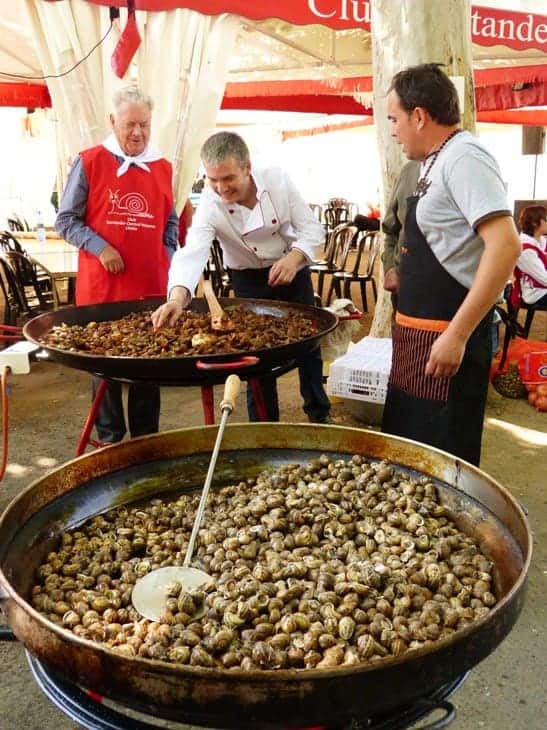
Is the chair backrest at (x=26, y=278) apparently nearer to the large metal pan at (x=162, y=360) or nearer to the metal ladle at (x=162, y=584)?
the large metal pan at (x=162, y=360)

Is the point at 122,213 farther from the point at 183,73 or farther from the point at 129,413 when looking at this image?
the point at 183,73

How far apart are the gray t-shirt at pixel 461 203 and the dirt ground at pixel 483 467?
1404 millimetres

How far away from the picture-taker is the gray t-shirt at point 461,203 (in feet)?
6.36

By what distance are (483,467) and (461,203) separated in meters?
2.38

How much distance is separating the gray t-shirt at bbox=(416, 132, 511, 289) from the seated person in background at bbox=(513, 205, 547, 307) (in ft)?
13.5

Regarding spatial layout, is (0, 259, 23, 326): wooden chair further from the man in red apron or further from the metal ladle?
the metal ladle

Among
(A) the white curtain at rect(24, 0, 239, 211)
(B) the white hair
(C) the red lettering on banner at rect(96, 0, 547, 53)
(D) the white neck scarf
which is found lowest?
(D) the white neck scarf

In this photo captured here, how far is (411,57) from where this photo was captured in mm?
3910

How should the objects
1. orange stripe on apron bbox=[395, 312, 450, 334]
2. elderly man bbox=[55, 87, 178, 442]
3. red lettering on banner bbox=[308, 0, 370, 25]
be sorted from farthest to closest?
red lettering on banner bbox=[308, 0, 370, 25], elderly man bbox=[55, 87, 178, 442], orange stripe on apron bbox=[395, 312, 450, 334]

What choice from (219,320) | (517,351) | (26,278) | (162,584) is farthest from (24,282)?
(162,584)

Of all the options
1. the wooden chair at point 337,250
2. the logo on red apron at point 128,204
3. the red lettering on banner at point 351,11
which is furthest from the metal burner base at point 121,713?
the wooden chair at point 337,250

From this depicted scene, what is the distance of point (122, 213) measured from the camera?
132 inches

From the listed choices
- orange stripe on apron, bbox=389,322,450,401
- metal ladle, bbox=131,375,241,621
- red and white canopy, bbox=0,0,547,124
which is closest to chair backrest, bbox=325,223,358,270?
red and white canopy, bbox=0,0,547,124

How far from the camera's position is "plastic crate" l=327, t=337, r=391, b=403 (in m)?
4.18
